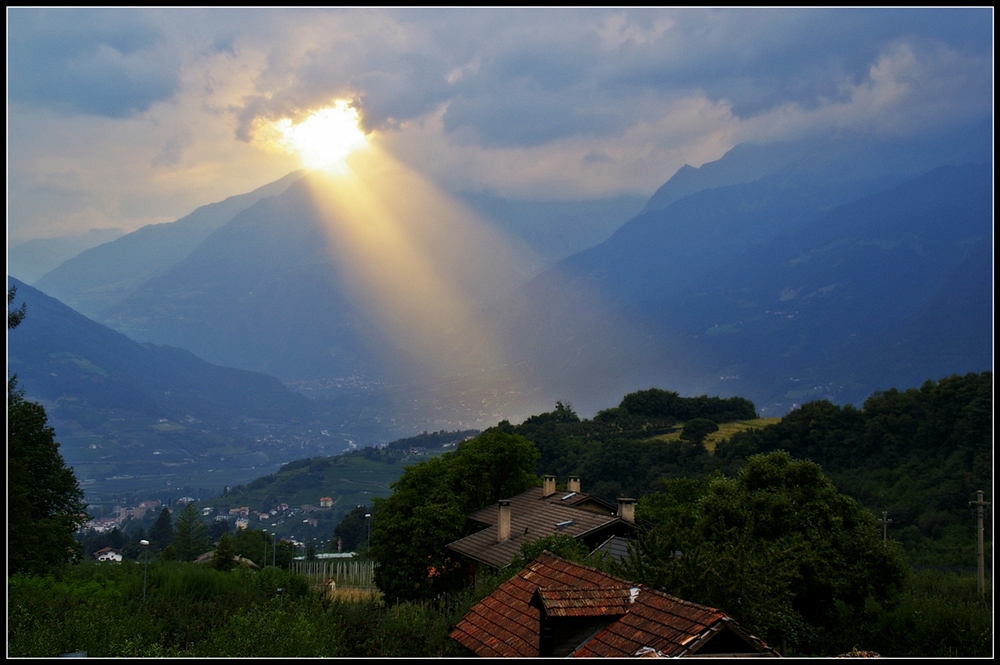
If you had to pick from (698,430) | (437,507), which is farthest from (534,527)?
(698,430)

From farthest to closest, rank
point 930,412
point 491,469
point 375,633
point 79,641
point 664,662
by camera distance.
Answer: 1. point 930,412
2. point 491,469
3. point 375,633
4. point 79,641
5. point 664,662

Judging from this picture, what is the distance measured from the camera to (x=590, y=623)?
41.4ft

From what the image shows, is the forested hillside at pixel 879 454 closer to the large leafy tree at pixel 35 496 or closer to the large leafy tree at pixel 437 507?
the large leafy tree at pixel 437 507

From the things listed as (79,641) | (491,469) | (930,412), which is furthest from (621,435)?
(79,641)

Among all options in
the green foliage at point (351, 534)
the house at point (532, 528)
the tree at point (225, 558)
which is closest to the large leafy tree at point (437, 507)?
the house at point (532, 528)

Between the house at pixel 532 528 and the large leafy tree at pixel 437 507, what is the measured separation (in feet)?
3.65

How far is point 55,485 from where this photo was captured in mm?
31031

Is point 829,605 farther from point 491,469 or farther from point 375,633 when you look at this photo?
point 491,469

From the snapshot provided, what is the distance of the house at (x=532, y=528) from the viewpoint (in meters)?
30.1

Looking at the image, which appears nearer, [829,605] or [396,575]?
[829,605]

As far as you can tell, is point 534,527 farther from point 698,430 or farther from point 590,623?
point 698,430

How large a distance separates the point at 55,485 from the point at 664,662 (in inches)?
1153

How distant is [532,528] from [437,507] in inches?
193

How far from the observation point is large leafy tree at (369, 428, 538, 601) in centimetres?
A: 3334
